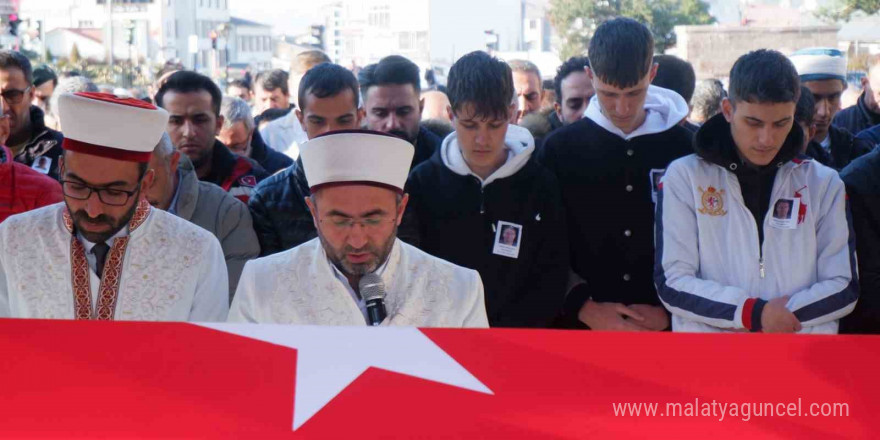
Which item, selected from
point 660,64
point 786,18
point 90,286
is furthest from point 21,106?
point 786,18

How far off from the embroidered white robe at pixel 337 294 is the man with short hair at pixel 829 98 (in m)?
3.00

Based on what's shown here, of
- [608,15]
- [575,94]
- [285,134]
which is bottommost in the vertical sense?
[285,134]

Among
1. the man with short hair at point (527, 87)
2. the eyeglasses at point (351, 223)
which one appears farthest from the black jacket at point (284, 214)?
the man with short hair at point (527, 87)

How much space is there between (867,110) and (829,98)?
1.38m

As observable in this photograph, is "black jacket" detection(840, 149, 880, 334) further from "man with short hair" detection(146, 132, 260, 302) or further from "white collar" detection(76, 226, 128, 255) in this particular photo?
"white collar" detection(76, 226, 128, 255)

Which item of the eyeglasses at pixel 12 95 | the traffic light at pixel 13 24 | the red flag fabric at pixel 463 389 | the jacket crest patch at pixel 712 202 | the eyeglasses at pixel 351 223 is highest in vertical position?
the traffic light at pixel 13 24

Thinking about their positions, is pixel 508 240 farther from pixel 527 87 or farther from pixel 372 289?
pixel 527 87

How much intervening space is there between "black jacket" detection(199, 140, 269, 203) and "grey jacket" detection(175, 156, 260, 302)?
0.73 metres

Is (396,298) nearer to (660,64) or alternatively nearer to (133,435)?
(133,435)

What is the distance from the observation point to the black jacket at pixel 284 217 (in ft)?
12.3

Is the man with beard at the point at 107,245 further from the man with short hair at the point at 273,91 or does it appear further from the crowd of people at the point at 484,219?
the man with short hair at the point at 273,91

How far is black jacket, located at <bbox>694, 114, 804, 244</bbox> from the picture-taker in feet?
11.4

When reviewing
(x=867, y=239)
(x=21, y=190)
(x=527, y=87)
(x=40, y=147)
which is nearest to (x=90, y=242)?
(x=21, y=190)

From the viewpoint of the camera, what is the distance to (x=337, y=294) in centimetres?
280
